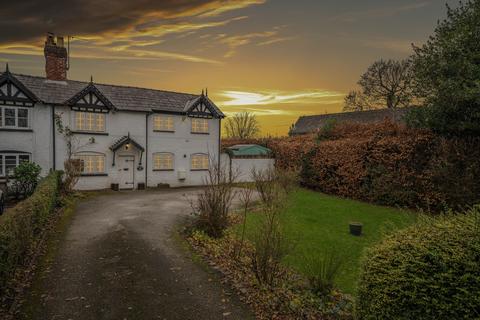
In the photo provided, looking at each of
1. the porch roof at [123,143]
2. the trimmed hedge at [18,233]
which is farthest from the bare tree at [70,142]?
the trimmed hedge at [18,233]

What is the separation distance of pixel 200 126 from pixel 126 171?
715cm

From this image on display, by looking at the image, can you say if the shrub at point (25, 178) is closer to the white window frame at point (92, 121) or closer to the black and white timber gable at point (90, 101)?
the white window frame at point (92, 121)

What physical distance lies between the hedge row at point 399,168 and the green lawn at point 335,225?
1.30 metres

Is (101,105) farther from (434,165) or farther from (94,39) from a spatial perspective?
(434,165)

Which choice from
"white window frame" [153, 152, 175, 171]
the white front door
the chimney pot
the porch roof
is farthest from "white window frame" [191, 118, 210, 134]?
the chimney pot

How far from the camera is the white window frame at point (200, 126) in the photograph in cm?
2417

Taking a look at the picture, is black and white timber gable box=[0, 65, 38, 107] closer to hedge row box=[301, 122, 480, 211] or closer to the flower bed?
the flower bed

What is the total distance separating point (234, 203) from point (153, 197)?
5.48m

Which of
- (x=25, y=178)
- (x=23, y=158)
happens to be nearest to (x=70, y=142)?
(x=23, y=158)

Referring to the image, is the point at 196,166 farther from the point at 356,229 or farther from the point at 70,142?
the point at 356,229

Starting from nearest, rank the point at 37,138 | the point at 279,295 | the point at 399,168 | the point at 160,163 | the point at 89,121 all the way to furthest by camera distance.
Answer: the point at 279,295 → the point at 399,168 → the point at 37,138 → the point at 89,121 → the point at 160,163

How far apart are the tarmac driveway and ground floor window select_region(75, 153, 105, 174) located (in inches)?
392

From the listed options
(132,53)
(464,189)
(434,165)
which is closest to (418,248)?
(464,189)

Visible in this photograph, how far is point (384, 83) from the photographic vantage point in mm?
44281
